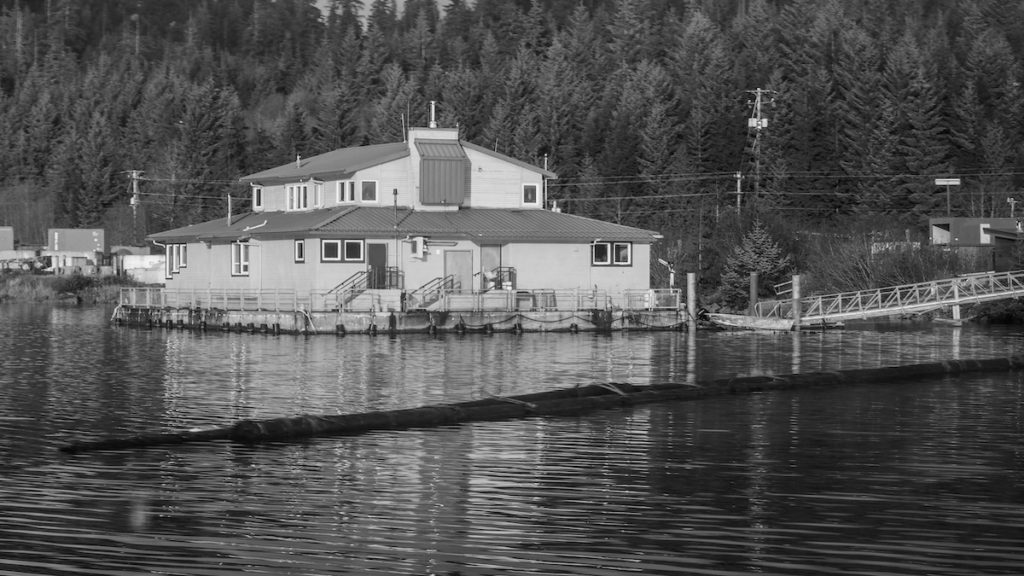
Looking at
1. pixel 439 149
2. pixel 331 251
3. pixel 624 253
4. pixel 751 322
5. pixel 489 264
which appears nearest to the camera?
pixel 331 251

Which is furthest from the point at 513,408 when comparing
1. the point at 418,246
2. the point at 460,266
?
the point at 460,266

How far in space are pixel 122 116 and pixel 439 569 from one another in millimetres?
159771

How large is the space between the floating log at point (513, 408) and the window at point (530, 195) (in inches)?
1131

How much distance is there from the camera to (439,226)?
2255 inches

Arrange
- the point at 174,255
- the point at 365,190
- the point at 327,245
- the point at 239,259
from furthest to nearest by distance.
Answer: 1. the point at 174,255
2. the point at 239,259
3. the point at 365,190
4. the point at 327,245

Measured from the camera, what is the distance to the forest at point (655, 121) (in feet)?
316

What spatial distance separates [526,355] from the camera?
4381 cm

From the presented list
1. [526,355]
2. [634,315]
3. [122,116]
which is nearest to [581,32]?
[122,116]

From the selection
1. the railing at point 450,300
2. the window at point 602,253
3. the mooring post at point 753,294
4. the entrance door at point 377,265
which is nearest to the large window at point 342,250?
the entrance door at point 377,265

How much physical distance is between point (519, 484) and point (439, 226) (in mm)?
39012

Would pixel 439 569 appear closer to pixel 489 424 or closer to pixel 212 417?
pixel 489 424

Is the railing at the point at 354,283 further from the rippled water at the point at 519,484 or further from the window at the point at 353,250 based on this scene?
the rippled water at the point at 519,484

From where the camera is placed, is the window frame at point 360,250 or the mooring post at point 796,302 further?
the mooring post at point 796,302

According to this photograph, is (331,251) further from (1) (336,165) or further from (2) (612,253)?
(2) (612,253)
